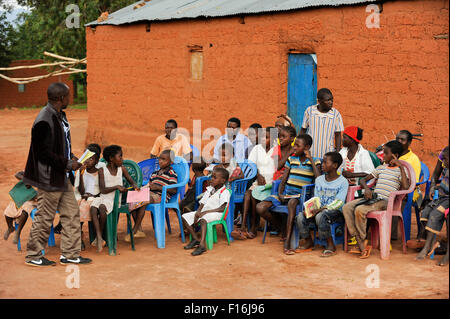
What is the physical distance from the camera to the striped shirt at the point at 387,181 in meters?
6.45

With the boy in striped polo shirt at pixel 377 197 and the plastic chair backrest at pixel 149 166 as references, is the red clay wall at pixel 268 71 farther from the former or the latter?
the plastic chair backrest at pixel 149 166

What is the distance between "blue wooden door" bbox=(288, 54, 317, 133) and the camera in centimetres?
1016

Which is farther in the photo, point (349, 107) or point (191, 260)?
point (349, 107)

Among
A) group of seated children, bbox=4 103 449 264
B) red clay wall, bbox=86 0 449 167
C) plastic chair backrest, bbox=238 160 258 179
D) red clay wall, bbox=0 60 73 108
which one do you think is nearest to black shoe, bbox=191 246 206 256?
group of seated children, bbox=4 103 449 264

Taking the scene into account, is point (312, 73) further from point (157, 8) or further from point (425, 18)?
point (157, 8)

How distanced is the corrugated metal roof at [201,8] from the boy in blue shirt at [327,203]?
3.44 meters

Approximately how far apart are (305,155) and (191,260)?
1.73m

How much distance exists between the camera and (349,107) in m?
9.45

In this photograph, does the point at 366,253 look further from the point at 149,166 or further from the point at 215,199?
the point at 149,166

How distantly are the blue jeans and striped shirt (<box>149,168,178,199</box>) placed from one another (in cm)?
157

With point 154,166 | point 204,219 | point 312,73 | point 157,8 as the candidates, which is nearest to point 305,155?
point 204,219

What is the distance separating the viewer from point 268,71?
35.2ft

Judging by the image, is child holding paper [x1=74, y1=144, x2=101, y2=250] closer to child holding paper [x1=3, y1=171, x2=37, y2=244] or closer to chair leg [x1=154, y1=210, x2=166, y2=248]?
child holding paper [x1=3, y1=171, x2=37, y2=244]

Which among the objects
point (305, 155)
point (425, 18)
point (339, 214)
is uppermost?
point (425, 18)
